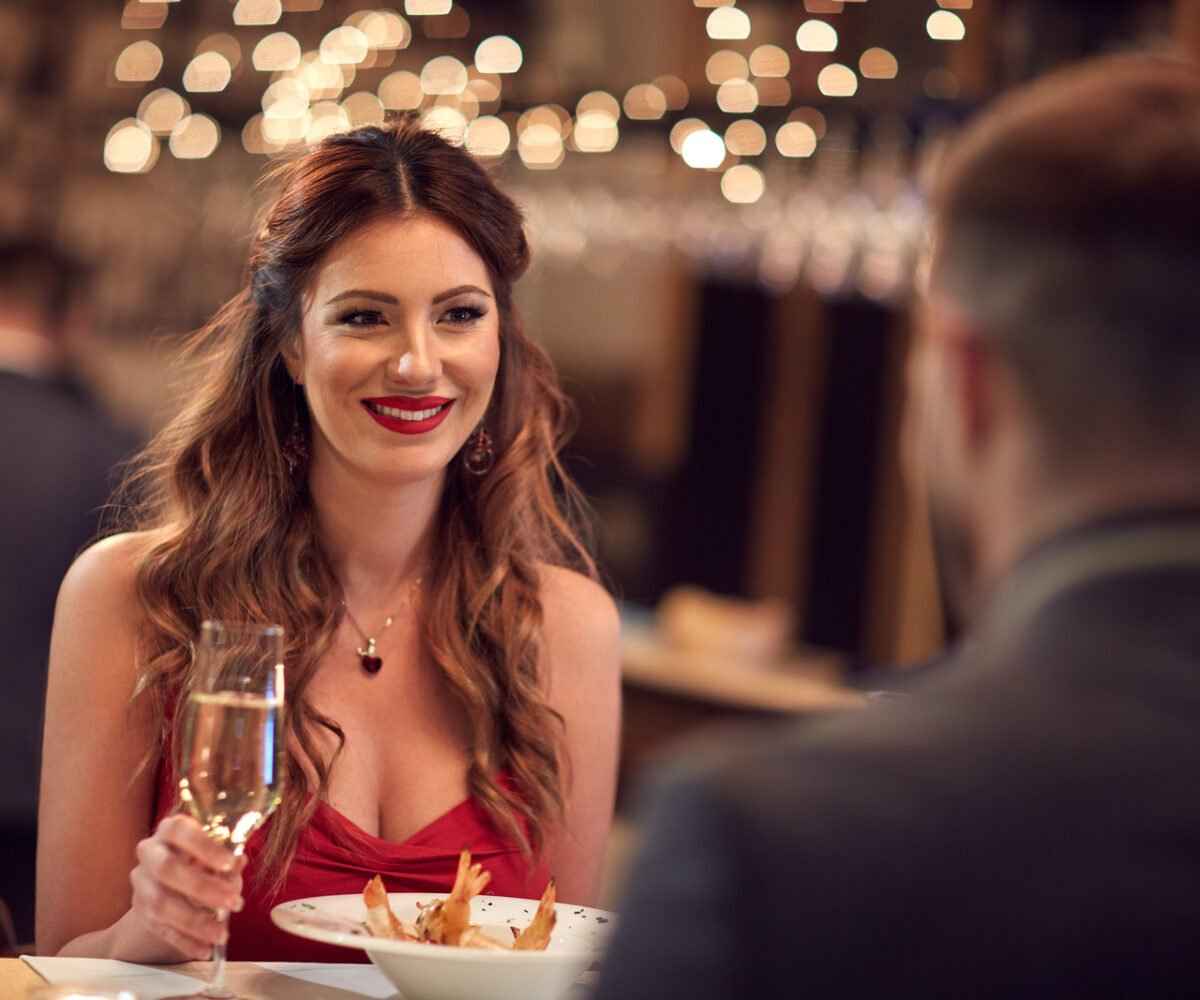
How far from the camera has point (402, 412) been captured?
99.7 inches

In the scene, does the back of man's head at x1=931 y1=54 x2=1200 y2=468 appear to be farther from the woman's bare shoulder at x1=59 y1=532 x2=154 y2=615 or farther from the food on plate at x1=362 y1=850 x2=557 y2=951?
the woman's bare shoulder at x1=59 y1=532 x2=154 y2=615

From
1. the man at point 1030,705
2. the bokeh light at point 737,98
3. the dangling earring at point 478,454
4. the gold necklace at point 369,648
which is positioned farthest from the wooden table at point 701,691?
the man at point 1030,705

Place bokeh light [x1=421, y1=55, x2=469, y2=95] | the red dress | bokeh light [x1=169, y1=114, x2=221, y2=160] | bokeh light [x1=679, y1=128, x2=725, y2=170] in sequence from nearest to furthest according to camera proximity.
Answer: the red dress, bokeh light [x1=679, y1=128, x2=725, y2=170], bokeh light [x1=421, y1=55, x2=469, y2=95], bokeh light [x1=169, y1=114, x2=221, y2=160]

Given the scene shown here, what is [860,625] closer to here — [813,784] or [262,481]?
[262,481]

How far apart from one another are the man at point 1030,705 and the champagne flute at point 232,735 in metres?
0.77

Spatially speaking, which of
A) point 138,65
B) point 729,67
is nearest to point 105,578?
point 729,67

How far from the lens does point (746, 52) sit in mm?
7754

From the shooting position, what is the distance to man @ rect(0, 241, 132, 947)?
3.84 meters

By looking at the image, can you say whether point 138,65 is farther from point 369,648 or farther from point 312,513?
point 369,648

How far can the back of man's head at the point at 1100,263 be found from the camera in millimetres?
1044

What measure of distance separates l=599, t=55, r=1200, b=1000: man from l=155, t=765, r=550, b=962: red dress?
1.36 m

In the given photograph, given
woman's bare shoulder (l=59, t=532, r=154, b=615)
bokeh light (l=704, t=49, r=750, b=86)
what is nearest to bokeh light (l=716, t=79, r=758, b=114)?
bokeh light (l=704, t=49, r=750, b=86)

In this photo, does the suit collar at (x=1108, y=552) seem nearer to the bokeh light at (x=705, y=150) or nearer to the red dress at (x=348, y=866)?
the red dress at (x=348, y=866)

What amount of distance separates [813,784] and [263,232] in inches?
74.2
